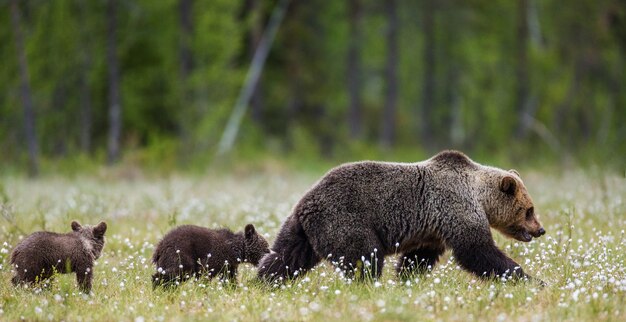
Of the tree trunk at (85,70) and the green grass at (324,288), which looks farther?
the tree trunk at (85,70)

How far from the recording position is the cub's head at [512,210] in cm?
931

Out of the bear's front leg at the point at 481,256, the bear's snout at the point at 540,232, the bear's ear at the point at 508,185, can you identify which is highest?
the bear's ear at the point at 508,185

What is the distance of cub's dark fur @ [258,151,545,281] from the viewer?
8.41 meters

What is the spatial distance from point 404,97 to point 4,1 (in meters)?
33.9

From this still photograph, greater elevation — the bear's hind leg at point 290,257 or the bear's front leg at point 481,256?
the bear's front leg at point 481,256

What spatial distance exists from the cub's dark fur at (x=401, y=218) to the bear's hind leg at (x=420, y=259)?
1 cm

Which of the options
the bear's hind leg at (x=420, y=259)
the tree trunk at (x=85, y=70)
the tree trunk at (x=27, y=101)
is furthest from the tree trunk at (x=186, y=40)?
the bear's hind leg at (x=420, y=259)

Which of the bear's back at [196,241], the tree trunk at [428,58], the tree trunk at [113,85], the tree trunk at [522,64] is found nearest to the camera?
the bear's back at [196,241]

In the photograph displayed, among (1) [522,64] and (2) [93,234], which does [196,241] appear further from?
(1) [522,64]

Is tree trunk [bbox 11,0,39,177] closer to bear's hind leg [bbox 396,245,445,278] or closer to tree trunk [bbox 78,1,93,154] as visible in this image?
tree trunk [bbox 78,1,93,154]

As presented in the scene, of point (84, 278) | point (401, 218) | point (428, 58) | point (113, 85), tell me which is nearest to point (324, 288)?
point (401, 218)

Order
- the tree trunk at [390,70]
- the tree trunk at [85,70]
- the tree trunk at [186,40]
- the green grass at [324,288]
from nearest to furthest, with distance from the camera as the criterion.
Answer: the green grass at [324,288] < the tree trunk at [186,40] < the tree trunk at [85,70] < the tree trunk at [390,70]

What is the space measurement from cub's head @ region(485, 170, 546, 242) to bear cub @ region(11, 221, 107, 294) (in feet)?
14.5

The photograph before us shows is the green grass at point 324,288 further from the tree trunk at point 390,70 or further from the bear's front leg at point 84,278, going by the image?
the tree trunk at point 390,70
